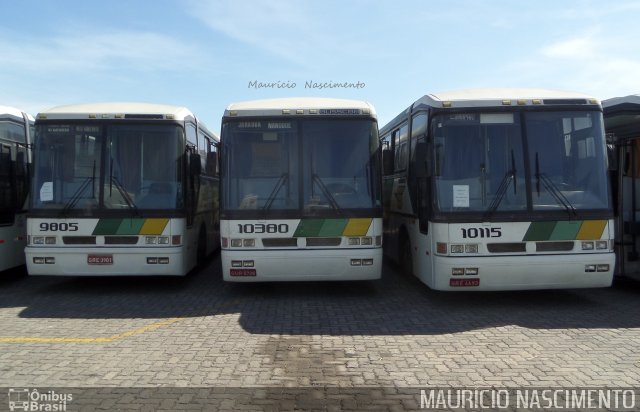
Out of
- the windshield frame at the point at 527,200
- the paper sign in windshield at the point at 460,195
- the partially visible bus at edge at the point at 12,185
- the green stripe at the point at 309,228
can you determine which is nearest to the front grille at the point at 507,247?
the windshield frame at the point at 527,200

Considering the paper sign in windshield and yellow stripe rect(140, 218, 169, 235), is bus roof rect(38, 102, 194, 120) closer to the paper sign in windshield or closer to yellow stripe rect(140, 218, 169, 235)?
yellow stripe rect(140, 218, 169, 235)

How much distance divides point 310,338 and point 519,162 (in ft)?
13.4

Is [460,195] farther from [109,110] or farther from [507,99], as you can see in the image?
[109,110]

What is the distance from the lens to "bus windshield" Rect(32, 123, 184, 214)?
8.92 m

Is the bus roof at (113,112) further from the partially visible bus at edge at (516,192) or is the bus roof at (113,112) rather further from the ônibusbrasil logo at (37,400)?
the ônibusbrasil logo at (37,400)

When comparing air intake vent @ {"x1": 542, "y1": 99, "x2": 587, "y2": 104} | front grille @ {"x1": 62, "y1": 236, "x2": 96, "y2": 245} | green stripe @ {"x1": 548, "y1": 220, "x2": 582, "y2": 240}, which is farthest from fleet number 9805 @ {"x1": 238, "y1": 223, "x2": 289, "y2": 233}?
air intake vent @ {"x1": 542, "y1": 99, "x2": 587, "y2": 104}

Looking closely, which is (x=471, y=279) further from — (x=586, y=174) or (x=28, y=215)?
(x=28, y=215)

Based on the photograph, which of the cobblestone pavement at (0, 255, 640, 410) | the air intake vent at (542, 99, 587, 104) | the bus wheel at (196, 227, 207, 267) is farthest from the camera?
the bus wheel at (196, 227, 207, 267)

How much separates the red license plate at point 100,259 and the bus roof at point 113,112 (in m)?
2.36

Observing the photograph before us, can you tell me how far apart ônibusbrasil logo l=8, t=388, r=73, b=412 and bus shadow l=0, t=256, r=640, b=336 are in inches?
102

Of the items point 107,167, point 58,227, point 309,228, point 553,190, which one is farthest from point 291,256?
point 553,190

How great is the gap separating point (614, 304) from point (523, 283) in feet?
5.83

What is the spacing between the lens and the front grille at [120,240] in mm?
8906

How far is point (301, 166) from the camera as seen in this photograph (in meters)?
8.61
